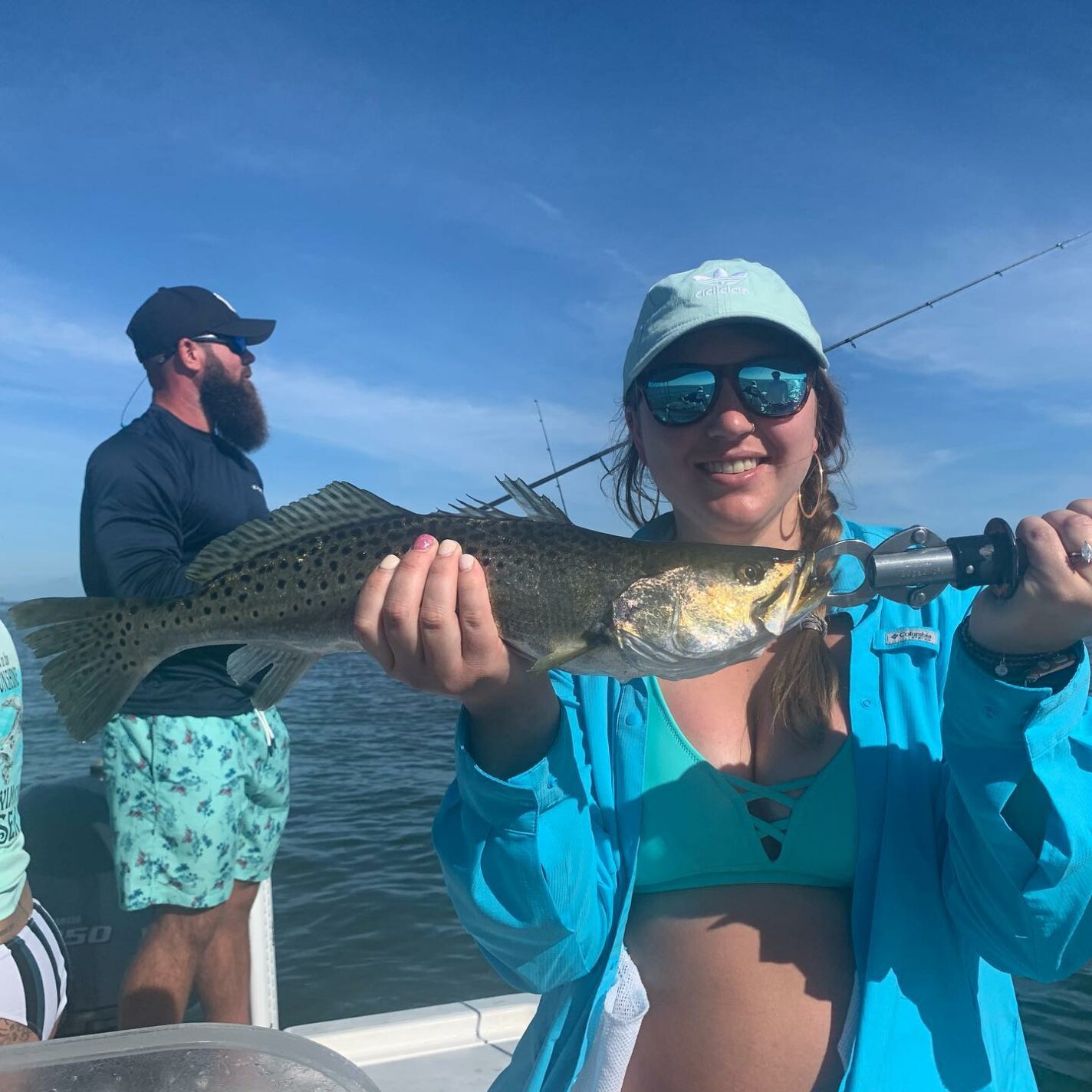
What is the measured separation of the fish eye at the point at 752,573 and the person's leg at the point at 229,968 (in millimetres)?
3630

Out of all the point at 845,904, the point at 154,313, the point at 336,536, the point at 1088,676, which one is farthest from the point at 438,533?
the point at 154,313

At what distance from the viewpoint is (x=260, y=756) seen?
4812mm

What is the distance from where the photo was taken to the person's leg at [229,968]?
460cm

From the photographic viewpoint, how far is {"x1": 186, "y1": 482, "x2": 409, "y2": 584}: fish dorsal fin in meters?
2.93

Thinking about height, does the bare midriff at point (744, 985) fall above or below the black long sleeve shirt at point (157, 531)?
below

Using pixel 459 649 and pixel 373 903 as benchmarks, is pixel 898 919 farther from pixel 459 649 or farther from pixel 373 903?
pixel 373 903

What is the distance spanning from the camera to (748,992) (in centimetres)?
221

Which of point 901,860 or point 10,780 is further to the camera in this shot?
point 10,780

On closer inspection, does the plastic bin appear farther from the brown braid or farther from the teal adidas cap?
the teal adidas cap

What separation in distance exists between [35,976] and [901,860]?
3052mm

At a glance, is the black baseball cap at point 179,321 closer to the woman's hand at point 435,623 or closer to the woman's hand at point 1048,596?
the woman's hand at point 435,623

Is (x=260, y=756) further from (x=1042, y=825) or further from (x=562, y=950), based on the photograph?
(x=1042, y=825)

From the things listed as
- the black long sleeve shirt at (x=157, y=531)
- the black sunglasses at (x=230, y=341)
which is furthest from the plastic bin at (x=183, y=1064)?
the black sunglasses at (x=230, y=341)

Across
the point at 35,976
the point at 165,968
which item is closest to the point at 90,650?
the point at 35,976
